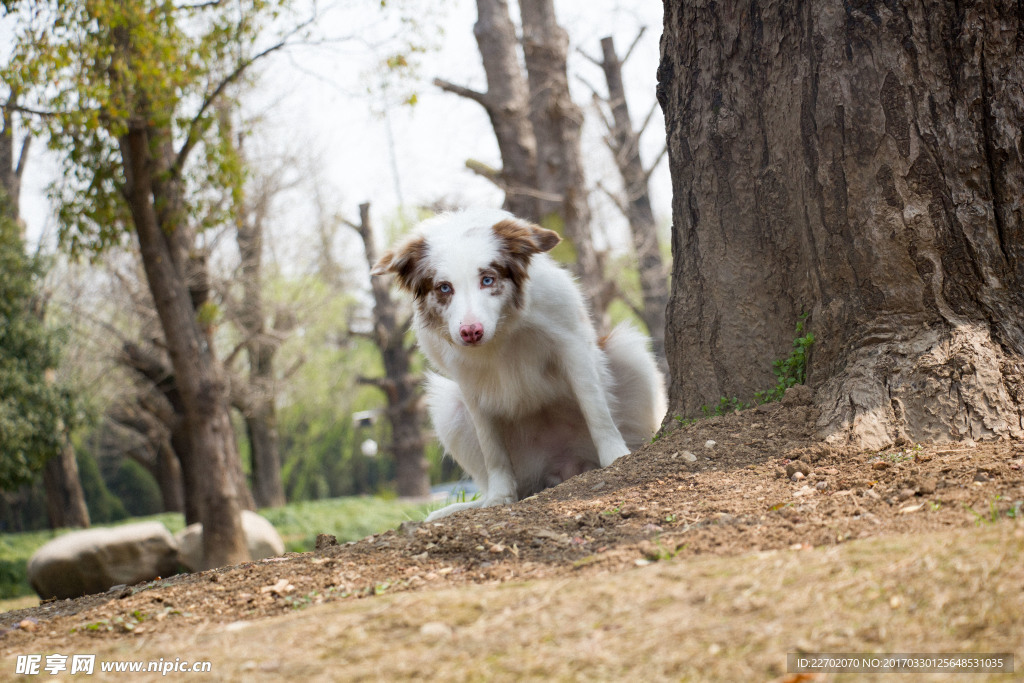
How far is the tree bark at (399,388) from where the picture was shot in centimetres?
2353

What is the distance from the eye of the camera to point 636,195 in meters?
20.5

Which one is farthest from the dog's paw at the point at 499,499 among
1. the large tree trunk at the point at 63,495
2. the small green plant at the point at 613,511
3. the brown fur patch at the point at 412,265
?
the large tree trunk at the point at 63,495

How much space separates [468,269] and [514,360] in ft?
2.54

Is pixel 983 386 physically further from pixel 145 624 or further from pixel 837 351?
pixel 145 624

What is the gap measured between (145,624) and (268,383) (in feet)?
63.4

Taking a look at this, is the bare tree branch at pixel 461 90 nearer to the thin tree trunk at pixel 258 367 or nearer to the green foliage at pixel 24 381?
the thin tree trunk at pixel 258 367

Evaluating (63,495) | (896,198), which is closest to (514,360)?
(896,198)

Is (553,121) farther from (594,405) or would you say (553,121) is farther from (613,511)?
(613,511)

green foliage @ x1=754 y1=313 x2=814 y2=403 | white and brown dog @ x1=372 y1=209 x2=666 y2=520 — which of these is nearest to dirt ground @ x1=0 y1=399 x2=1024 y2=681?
green foliage @ x1=754 y1=313 x2=814 y2=403

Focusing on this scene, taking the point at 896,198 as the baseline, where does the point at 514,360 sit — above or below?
below

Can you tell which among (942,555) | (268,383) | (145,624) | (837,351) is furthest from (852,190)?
(268,383)

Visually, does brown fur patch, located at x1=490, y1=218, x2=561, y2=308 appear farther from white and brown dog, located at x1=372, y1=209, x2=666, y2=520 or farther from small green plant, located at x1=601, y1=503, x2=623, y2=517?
small green plant, located at x1=601, y1=503, x2=623, y2=517

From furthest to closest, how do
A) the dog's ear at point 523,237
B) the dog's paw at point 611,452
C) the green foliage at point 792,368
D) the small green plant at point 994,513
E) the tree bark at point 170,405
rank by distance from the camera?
the tree bark at point 170,405
the dog's paw at point 611,452
the dog's ear at point 523,237
the green foliage at point 792,368
the small green plant at point 994,513

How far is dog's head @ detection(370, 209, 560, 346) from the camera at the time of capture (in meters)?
4.23
